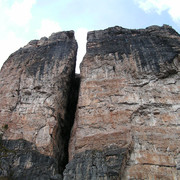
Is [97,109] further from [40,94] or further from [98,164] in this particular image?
[40,94]

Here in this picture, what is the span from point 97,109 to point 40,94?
12.8 feet

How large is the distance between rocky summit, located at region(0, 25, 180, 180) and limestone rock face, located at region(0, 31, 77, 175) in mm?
56

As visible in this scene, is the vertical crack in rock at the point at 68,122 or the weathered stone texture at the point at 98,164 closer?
the weathered stone texture at the point at 98,164

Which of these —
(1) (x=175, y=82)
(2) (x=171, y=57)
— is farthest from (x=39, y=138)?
(2) (x=171, y=57)

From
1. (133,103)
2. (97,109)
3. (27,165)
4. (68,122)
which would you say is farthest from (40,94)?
(133,103)

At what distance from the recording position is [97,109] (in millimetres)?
12008

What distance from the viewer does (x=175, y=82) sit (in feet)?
41.1

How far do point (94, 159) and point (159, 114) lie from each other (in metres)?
4.22

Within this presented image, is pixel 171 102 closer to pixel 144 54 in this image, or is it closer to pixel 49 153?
pixel 144 54

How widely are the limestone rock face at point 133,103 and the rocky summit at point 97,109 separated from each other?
46 mm

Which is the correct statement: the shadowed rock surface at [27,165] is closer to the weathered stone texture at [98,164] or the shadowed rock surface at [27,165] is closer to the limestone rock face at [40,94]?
the limestone rock face at [40,94]

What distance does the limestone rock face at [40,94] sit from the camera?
11867 mm

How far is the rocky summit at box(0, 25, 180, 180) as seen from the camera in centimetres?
979

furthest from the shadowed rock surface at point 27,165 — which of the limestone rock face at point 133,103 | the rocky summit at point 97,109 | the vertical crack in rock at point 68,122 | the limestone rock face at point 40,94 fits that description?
the vertical crack in rock at point 68,122
